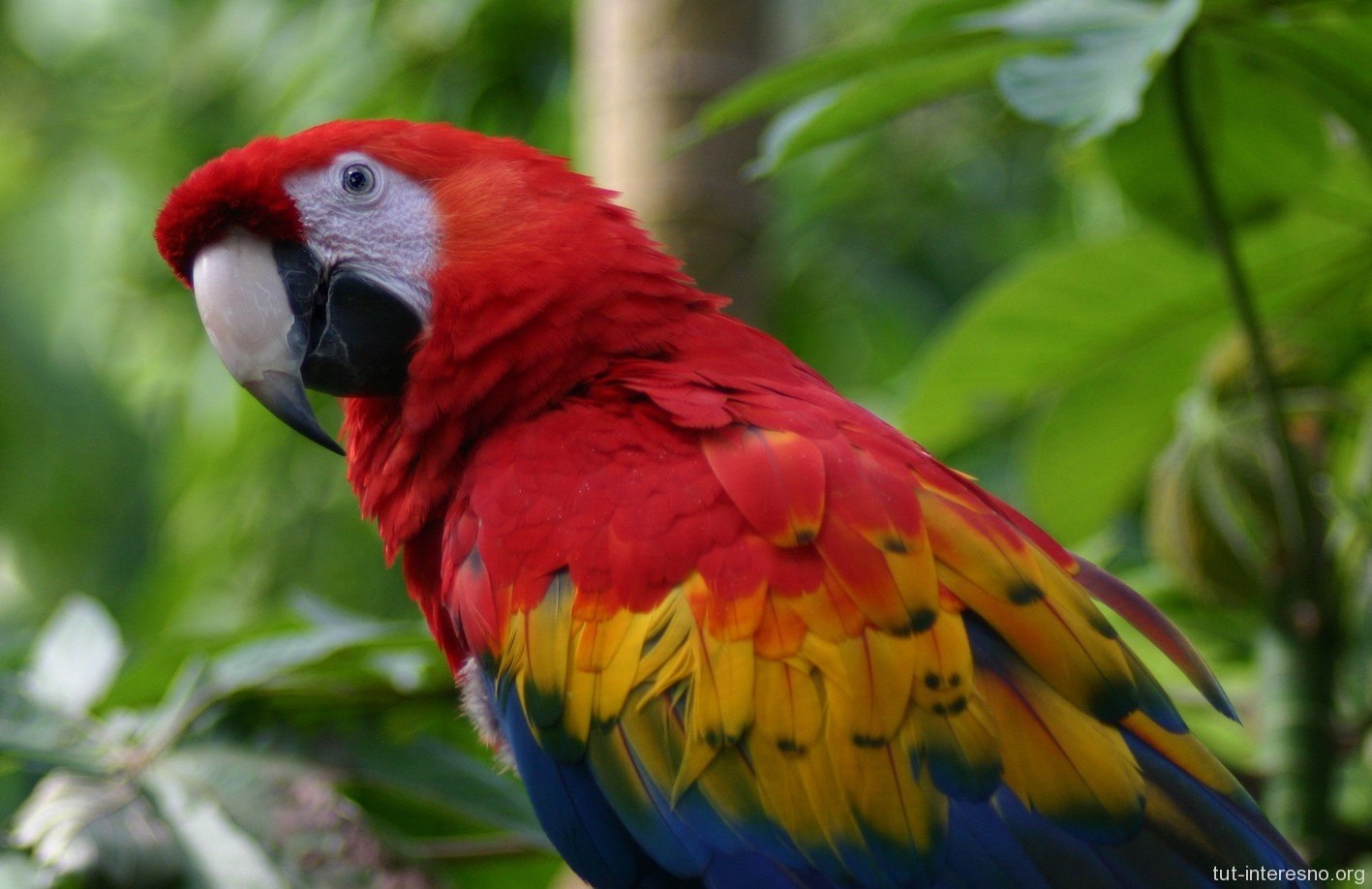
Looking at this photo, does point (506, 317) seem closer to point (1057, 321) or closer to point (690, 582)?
point (690, 582)

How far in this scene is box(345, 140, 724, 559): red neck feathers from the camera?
0.97 m

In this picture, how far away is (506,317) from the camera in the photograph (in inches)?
38.4

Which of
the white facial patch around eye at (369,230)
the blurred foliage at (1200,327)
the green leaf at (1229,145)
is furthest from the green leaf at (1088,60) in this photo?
the white facial patch around eye at (369,230)

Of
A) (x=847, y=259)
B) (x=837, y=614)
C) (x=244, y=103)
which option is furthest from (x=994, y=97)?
(x=837, y=614)

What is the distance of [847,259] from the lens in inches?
84.8

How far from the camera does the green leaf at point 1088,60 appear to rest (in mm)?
867

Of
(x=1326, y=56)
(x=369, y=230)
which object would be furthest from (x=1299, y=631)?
(x=369, y=230)

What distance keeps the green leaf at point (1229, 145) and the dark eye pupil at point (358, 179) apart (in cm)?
63

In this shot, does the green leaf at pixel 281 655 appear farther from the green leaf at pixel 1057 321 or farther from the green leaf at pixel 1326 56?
the green leaf at pixel 1326 56

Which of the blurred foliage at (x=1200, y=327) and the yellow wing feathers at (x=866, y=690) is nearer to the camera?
the yellow wing feathers at (x=866, y=690)

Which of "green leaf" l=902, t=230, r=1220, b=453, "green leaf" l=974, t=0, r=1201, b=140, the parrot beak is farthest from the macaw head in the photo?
"green leaf" l=902, t=230, r=1220, b=453

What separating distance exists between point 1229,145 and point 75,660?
1118 millimetres

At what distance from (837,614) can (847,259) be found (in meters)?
1.37

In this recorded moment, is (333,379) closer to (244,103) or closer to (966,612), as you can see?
(966,612)
